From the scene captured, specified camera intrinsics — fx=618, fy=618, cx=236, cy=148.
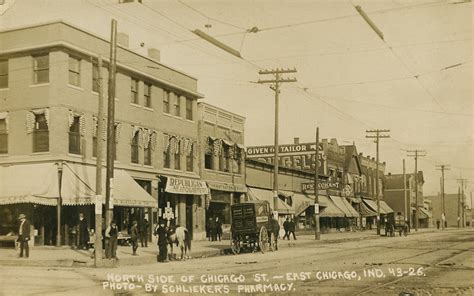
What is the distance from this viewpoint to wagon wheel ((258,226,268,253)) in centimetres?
2839

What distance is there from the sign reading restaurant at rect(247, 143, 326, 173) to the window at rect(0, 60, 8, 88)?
2822cm

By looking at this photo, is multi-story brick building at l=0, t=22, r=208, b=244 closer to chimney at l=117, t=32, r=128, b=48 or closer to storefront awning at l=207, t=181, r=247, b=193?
chimney at l=117, t=32, r=128, b=48

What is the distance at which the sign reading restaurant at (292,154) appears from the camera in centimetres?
5681

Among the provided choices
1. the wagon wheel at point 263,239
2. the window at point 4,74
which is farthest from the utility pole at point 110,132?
the wagon wheel at point 263,239

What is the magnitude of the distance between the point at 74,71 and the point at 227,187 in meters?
16.2

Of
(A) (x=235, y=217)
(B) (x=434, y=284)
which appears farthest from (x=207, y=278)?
(A) (x=235, y=217)

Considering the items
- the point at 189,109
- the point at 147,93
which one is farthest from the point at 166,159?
the point at 189,109

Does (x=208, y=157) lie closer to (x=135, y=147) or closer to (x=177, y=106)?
(x=177, y=106)

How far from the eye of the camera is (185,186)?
35.8m

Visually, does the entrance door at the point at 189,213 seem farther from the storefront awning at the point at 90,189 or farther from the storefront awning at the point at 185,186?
the storefront awning at the point at 90,189

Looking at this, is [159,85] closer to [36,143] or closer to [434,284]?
[36,143]

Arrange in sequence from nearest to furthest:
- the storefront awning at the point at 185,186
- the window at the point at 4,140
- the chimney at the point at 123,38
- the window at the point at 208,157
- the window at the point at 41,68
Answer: the window at the point at 41,68
the window at the point at 4,140
the chimney at the point at 123,38
the storefront awning at the point at 185,186
the window at the point at 208,157

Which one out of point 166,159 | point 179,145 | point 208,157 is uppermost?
point 179,145

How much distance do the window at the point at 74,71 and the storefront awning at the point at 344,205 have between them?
38.9 m
